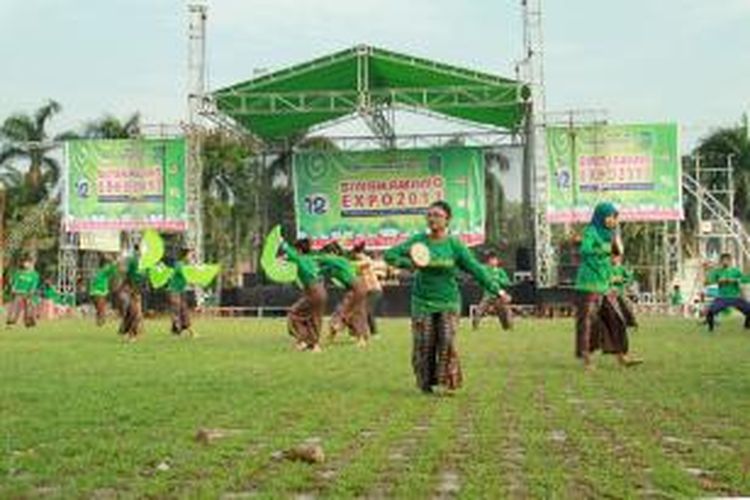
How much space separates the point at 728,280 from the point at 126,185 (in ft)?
70.8

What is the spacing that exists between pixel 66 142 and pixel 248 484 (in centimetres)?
3448

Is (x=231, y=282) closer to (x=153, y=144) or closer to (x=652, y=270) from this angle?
(x=153, y=144)

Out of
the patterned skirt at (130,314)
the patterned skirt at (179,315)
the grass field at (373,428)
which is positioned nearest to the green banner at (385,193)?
the patterned skirt at (179,315)

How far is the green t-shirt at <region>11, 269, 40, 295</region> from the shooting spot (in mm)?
28219

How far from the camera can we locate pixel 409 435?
7293 mm

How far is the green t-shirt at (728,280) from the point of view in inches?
840

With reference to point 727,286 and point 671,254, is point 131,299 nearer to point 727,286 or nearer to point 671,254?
point 727,286

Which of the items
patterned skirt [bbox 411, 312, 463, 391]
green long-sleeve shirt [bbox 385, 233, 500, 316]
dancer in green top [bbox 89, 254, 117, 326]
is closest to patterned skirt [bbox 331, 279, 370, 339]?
dancer in green top [bbox 89, 254, 117, 326]

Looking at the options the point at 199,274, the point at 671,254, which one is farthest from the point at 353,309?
the point at 671,254

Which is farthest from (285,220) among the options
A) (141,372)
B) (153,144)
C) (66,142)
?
(141,372)

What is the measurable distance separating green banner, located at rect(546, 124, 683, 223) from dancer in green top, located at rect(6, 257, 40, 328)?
14.9 metres

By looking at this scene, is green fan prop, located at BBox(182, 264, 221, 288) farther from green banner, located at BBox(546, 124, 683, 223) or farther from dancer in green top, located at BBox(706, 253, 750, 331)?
green banner, located at BBox(546, 124, 683, 223)

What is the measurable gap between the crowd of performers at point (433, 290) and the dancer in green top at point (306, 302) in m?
0.01

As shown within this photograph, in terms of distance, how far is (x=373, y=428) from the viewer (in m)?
7.63
